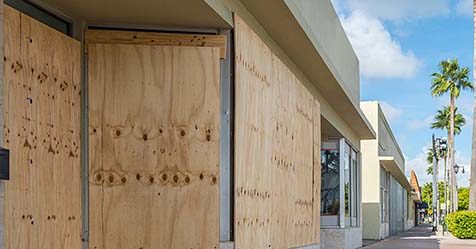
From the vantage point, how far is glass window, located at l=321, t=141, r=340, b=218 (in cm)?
1809

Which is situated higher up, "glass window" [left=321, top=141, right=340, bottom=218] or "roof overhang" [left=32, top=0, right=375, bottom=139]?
"roof overhang" [left=32, top=0, right=375, bottom=139]

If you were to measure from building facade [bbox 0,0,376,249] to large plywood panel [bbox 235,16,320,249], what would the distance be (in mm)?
44

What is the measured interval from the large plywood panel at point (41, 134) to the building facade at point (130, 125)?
0.05ft

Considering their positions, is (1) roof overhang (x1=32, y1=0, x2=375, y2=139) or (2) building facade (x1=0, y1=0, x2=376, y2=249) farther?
(1) roof overhang (x1=32, y1=0, x2=375, y2=139)

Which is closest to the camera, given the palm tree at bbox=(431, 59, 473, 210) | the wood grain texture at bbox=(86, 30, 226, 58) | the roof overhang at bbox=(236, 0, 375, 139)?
the wood grain texture at bbox=(86, 30, 226, 58)

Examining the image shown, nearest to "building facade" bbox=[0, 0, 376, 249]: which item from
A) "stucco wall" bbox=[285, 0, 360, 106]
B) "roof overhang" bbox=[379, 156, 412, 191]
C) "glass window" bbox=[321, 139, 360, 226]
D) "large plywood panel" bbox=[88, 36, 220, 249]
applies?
"large plywood panel" bbox=[88, 36, 220, 249]

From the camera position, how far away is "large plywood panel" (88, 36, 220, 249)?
22.2 ft

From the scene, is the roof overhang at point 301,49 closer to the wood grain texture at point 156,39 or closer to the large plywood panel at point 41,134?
the wood grain texture at point 156,39

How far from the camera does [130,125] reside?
22.7ft

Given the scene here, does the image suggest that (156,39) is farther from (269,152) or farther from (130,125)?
(269,152)

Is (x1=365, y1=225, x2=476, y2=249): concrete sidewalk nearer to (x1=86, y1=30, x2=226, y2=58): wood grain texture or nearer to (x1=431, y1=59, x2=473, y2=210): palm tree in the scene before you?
(x1=86, y1=30, x2=226, y2=58): wood grain texture

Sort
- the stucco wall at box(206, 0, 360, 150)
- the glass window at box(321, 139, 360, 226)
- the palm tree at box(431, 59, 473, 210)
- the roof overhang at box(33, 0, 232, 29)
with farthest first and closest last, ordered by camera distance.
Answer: the palm tree at box(431, 59, 473, 210) → the glass window at box(321, 139, 360, 226) → the stucco wall at box(206, 0, 360, 150) → the roof overhang at box(33, 0, 232, 29)

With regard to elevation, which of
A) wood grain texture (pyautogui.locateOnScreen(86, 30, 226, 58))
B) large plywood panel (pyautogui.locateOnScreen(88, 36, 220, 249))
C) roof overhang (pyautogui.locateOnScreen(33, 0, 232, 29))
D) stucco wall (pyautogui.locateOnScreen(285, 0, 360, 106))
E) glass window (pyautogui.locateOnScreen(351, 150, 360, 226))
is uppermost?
stucco wall (pyautogui.locateOnScreen(285, 0, 360, 106))

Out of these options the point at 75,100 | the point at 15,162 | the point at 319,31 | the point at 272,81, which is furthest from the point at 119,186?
the point at 319,31
